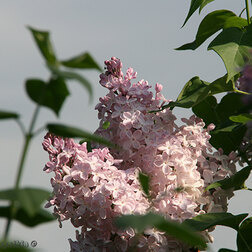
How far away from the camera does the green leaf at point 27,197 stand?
444mm

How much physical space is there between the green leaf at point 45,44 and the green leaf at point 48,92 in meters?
0.03

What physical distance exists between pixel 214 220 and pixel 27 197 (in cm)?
104

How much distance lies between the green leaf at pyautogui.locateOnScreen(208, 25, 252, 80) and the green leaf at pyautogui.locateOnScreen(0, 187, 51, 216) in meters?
0.99

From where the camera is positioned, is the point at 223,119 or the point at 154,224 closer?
the point at 154,224

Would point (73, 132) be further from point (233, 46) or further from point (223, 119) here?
point (223, 119)

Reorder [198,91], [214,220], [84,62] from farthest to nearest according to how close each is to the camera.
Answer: [198,91]
[214,220]
[84,62]

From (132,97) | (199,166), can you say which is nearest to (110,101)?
(132,97)

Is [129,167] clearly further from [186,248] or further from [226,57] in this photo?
[226,57]

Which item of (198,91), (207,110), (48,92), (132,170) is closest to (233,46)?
(198,91)

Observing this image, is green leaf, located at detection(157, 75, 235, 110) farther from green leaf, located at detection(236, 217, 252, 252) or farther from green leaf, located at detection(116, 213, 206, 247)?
green leaf, located at detection(116, 213, 206, 247)

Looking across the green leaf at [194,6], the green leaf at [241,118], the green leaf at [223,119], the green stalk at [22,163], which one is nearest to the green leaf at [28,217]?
the green stalk at [22,163]

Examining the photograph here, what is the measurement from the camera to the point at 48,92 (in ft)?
1.80

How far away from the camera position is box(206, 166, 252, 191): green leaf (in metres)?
1.52

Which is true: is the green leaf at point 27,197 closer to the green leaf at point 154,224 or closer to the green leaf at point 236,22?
the green leaf at point 154,224
